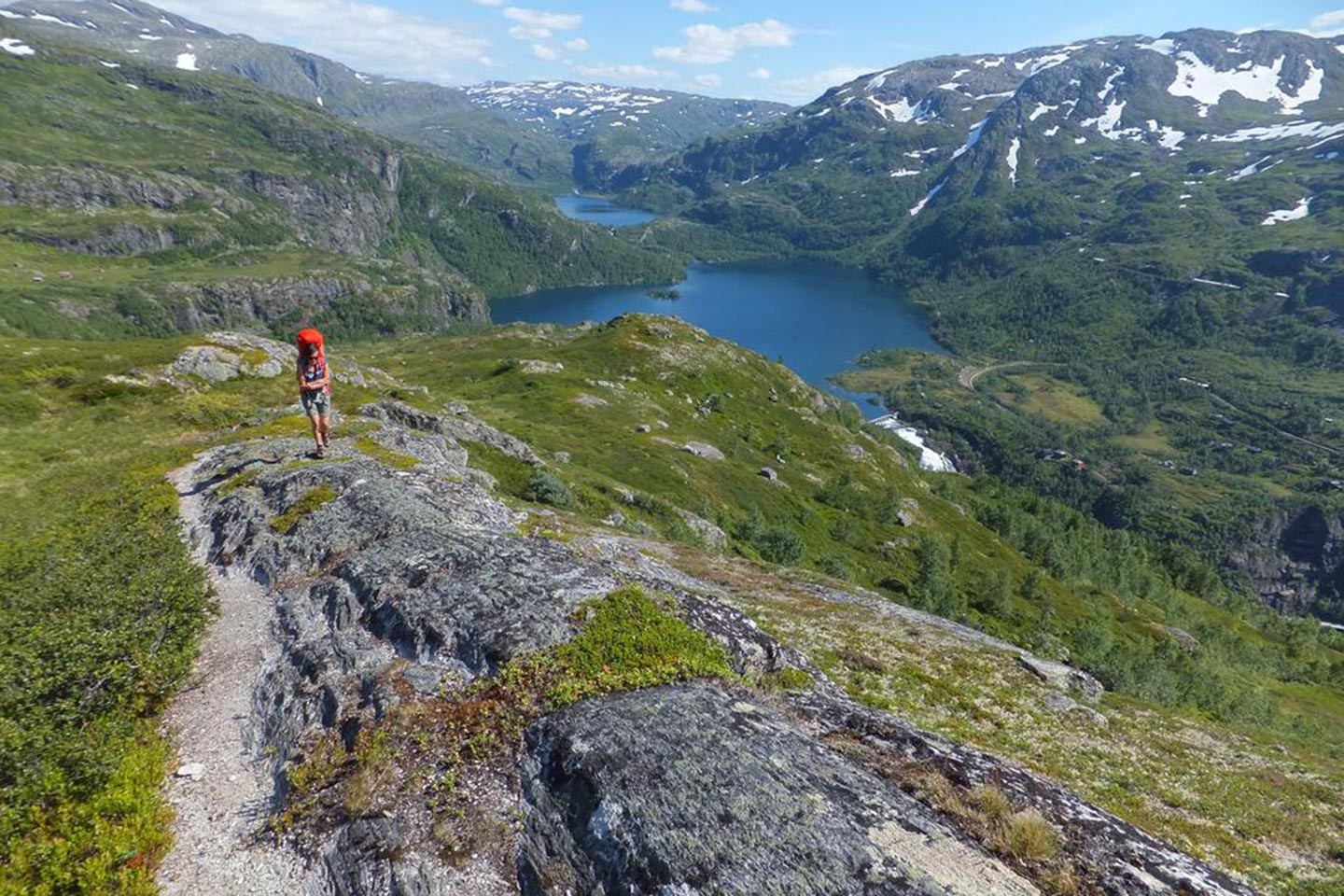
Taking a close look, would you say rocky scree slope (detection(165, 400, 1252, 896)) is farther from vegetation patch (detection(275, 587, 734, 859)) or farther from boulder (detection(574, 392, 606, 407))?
boulder (detection(574, 392, 606, 407))

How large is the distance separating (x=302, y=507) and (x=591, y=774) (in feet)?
64.5

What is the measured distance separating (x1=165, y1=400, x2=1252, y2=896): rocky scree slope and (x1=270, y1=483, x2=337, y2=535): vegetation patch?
12.2 ft

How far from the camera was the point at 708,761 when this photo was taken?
13.5 m

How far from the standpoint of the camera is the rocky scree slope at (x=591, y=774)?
11766mm

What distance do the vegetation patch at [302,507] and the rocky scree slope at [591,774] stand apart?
370 centimetres

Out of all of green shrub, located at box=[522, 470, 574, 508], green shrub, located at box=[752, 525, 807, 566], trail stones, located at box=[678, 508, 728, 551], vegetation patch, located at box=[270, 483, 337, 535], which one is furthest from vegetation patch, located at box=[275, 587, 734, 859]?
green shrub, located at box=[752, 525, 807, 566]

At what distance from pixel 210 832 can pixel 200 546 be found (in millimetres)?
16450

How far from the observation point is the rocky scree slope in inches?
463

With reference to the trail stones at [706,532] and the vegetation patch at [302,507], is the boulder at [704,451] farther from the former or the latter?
the vegetation patch at [302,507]

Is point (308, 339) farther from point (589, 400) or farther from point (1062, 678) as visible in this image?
point (589, 400)

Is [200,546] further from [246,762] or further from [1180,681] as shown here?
[1180,681]

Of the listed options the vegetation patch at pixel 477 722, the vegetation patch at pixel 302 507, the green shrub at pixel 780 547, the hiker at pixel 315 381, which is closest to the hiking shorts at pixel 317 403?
the hiker at pixel 315 381

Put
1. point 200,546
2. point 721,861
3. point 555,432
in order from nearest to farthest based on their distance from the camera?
1. point 721,861
2. point 200,546
3. point 555,432

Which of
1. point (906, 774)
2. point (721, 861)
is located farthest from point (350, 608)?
point (906, 774)
